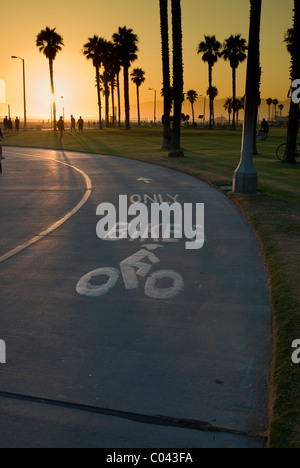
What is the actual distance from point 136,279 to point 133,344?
218cm

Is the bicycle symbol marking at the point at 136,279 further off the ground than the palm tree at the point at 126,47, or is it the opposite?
the palm tree at the point at 126,47

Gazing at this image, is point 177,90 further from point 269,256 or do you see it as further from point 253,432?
point 253,432

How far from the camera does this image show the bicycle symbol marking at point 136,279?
6.76m

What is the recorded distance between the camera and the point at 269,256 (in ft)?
27.2

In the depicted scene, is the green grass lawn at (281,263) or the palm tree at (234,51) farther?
the palm tree at (234,51)

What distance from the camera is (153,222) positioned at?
11.4 m

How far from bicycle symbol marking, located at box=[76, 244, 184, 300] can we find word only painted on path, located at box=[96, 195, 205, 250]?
1332mm

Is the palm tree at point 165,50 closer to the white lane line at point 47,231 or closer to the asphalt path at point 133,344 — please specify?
the white lane line at point 47,231

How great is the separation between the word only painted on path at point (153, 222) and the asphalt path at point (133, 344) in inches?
13.5

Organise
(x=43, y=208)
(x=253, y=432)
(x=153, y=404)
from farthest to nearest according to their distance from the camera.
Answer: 1. (x=43, y=208)
2. (x=153, y=404)
3. (x=253, y=432)

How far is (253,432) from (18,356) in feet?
7.64

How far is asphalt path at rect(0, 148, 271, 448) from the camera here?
3.80 m

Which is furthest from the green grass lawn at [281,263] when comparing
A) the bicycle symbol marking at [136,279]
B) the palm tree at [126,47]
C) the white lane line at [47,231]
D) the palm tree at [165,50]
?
the palm tree at [126,47]
